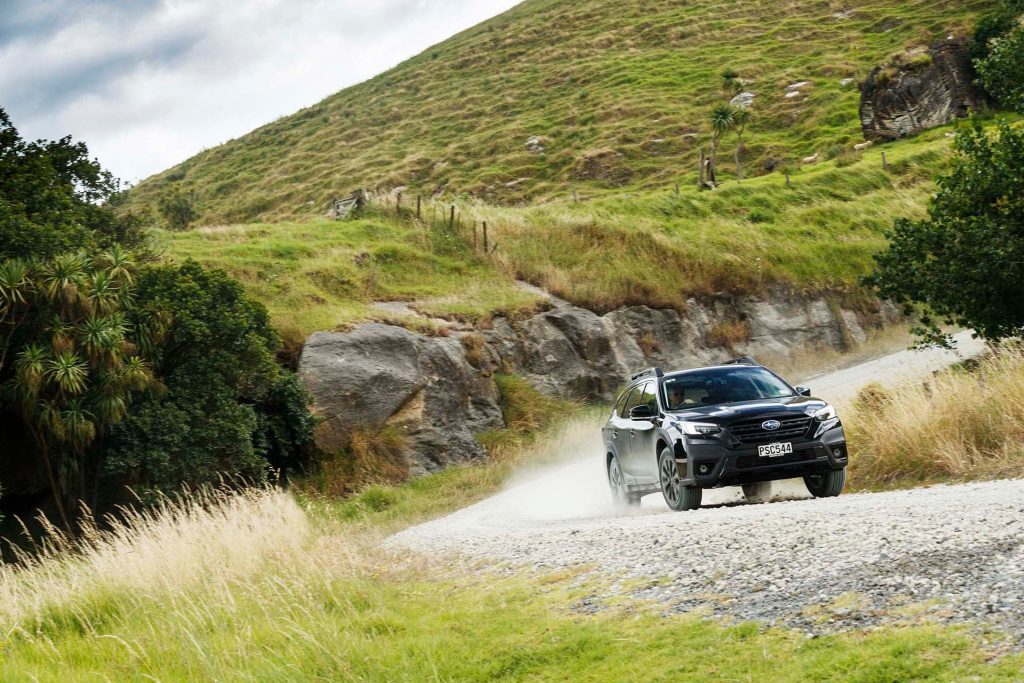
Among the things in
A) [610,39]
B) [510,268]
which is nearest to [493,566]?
[510,268]

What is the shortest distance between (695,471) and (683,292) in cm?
2701

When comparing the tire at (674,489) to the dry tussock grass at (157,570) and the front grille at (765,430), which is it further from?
the dry tussock grass at (157,570)

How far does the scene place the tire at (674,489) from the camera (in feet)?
40.7

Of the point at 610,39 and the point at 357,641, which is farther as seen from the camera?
the point at 610,39

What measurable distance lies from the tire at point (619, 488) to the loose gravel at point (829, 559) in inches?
130

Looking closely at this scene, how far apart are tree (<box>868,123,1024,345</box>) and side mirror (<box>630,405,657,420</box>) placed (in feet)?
26.6

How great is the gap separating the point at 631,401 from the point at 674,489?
271cm

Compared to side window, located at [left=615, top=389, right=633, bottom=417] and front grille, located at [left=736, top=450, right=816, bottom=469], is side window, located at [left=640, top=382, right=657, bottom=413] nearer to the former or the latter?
side window, located at [left=615, top=389, right=633, bottom=417]

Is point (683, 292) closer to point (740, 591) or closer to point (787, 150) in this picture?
point (740, 591)

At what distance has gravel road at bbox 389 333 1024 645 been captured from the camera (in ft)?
20.1

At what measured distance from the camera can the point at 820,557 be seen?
743 cm

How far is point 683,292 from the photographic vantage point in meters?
38.6

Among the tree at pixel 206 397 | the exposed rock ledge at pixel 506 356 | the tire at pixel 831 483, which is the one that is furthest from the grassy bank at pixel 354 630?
the exposed rock ledge at pixel 506 356

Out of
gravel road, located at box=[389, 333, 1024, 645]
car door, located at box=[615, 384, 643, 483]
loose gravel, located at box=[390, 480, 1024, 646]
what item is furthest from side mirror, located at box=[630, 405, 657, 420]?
loose gravel, located at box=[390, 480, 1024, 646]
